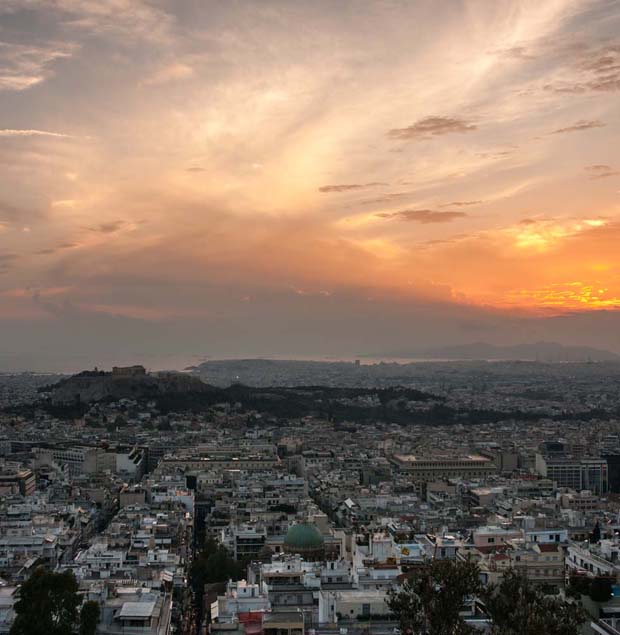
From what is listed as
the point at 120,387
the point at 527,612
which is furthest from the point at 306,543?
the point at 120,387

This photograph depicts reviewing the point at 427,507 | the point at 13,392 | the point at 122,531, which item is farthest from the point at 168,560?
the point at 13,392

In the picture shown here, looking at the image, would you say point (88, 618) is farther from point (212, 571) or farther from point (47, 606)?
point (212, 571)

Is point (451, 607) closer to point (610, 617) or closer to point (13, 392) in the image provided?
point (610, 617)

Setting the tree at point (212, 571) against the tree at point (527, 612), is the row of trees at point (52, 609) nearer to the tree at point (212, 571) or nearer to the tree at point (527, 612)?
the tree at point (527, 612)

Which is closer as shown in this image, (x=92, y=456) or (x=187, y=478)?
(x=187, y=478)

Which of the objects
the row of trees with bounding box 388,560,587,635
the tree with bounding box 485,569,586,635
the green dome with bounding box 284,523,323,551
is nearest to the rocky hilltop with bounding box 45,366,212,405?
A: the green dome with bounding box 284,523,323,551
